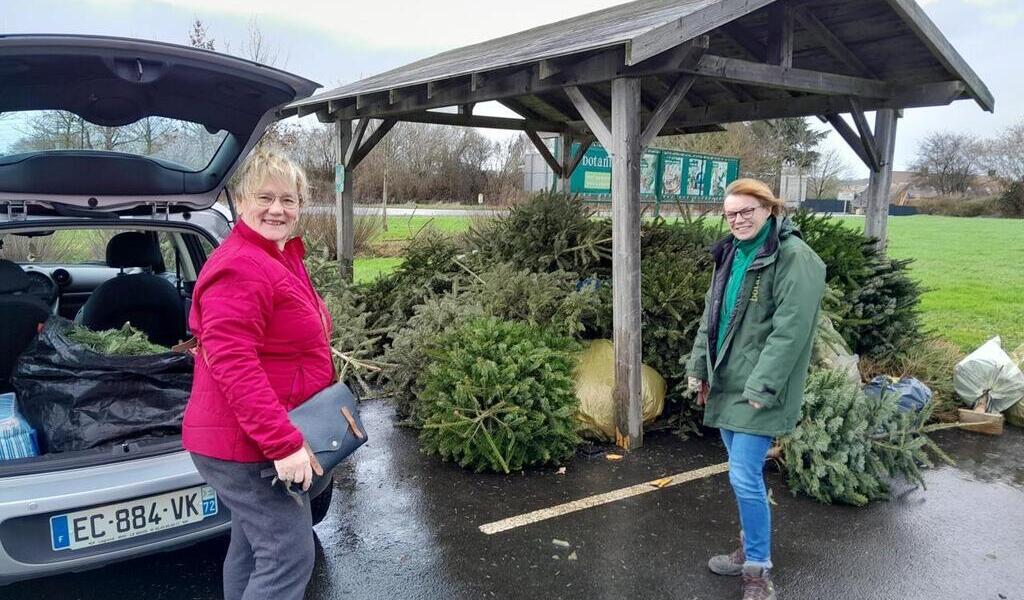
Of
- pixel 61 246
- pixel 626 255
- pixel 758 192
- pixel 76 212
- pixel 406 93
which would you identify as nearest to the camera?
pixel 758 192

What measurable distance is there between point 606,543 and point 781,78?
13.4 ft

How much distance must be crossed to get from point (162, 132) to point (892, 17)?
603 centimetres

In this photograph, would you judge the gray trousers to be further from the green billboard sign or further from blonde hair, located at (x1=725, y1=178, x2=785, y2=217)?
the green billboard sign

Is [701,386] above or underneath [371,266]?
above

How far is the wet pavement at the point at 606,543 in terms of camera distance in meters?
3.14

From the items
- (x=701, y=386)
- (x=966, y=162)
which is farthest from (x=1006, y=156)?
(x=701, y=386)

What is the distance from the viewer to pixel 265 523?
201cm

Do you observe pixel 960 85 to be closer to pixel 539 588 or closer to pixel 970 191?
pixel 539 588

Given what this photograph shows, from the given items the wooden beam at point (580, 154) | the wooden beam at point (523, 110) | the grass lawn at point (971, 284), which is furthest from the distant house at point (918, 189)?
the wooden beam at point (523, 110)

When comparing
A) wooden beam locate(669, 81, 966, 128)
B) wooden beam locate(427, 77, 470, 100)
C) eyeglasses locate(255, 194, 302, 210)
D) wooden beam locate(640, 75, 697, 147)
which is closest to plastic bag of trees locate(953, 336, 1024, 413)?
wooden beam locate(669, 81, 966, 128)

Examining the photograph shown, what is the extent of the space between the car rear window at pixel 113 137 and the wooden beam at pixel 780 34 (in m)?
4.49

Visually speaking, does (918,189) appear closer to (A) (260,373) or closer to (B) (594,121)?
(B) (594,121)

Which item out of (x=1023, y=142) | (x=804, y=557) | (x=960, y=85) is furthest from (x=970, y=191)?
(x=804, y=557)

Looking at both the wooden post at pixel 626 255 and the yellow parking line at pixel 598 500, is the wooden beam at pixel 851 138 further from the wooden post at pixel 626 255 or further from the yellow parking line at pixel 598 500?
the yellow parking line at pixel 598 500
